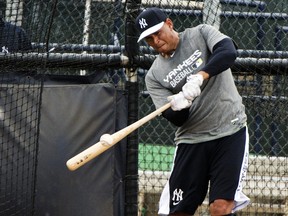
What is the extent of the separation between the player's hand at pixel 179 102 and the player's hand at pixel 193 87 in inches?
1.5

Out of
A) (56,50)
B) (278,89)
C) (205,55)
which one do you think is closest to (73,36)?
(56,50)

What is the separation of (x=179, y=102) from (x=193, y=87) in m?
0.16

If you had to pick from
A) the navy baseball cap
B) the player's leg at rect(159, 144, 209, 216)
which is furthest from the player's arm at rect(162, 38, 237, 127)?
the navy baseball cap

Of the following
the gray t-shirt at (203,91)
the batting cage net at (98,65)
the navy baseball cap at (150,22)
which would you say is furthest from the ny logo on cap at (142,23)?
the batting cage net at (98,65)

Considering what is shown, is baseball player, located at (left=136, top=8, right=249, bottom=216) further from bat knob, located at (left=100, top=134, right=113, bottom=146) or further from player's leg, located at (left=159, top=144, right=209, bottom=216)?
bat knob, located at (left=100, top=134, right=113, bottom=146)

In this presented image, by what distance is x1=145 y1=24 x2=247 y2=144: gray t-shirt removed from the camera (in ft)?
15.5

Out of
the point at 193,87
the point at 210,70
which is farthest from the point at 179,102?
the point at 210,70


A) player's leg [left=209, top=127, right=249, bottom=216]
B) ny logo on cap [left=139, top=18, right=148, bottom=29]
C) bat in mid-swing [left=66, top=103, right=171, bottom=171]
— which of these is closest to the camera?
bat in mid-swing [left=66, top=103, right=171, bottom=171]

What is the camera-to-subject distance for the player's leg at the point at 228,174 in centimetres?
459

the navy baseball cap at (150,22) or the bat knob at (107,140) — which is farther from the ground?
the navy baseball cap at (150,22)

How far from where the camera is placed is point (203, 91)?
478 centimetres

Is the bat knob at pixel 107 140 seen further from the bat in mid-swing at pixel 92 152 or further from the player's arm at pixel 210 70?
the player's arm at pixel 210 70

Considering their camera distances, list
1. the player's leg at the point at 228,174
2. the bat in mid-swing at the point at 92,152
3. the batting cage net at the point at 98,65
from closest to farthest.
→ the bat in mid-swing at the point at 92,152 < the player's leg at the point at 228,174 < the batting cage net at the point at 98,65

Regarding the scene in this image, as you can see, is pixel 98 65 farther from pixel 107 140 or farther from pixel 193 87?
pixel 193 87
